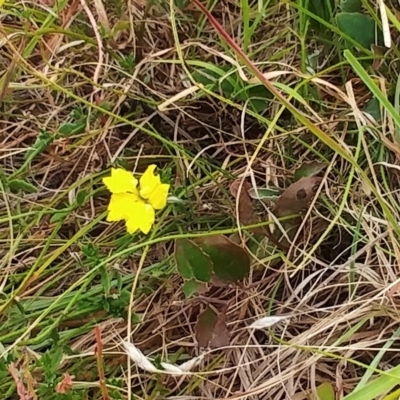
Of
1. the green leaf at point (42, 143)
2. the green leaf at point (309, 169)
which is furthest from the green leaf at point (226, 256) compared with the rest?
the green leaf at point (42, 143)

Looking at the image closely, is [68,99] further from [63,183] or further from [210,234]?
[210,234]

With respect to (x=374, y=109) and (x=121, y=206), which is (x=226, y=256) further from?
(x=374, y=109)

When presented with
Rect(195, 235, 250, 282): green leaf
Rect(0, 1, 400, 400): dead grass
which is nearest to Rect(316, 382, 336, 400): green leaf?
Rect(0, 1, 400, 400): dead grass

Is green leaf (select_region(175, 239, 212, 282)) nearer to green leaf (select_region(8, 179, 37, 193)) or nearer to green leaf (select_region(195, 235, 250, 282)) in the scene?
green leaf (select_region(195, 235, 250, 282))

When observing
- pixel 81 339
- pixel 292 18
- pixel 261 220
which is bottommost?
pixel 81 339

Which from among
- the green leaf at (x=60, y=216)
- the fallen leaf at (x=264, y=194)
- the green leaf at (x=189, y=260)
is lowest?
the green leaf at (x=60, y=216)

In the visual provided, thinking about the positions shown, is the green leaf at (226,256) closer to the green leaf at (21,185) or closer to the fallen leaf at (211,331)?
the fallen leaf at (211,331)

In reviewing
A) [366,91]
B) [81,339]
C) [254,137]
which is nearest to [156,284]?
[81,339]
